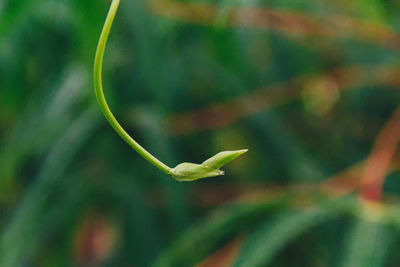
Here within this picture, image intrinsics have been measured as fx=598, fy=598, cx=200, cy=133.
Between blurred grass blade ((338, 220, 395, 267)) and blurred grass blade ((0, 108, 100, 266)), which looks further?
blurred grass blade ((0, 108, 100, 266))

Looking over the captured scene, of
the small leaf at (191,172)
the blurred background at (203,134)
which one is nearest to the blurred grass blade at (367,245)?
the blurred background at (203,134)

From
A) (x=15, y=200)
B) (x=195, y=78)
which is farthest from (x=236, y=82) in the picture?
(x=15, y=200)

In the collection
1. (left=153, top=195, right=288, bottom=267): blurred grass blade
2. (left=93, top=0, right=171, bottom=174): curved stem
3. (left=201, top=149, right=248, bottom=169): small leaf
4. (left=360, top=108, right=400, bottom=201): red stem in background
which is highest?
(left=93, top=0, right=171, bottom=174): curved stem

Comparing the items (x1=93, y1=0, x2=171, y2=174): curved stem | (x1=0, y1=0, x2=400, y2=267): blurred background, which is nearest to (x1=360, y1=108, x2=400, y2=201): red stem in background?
(x1=0, y1=0, x2=400, y2=267): blurred background

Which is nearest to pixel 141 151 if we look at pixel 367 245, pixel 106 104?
pixel 106 104

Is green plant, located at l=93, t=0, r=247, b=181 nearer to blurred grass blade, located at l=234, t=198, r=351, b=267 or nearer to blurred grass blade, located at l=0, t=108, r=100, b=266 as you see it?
blurred grass blade, located at l=234, t=198, r=351, b=267

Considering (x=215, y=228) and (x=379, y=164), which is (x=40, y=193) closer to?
(x=215, y=228)
